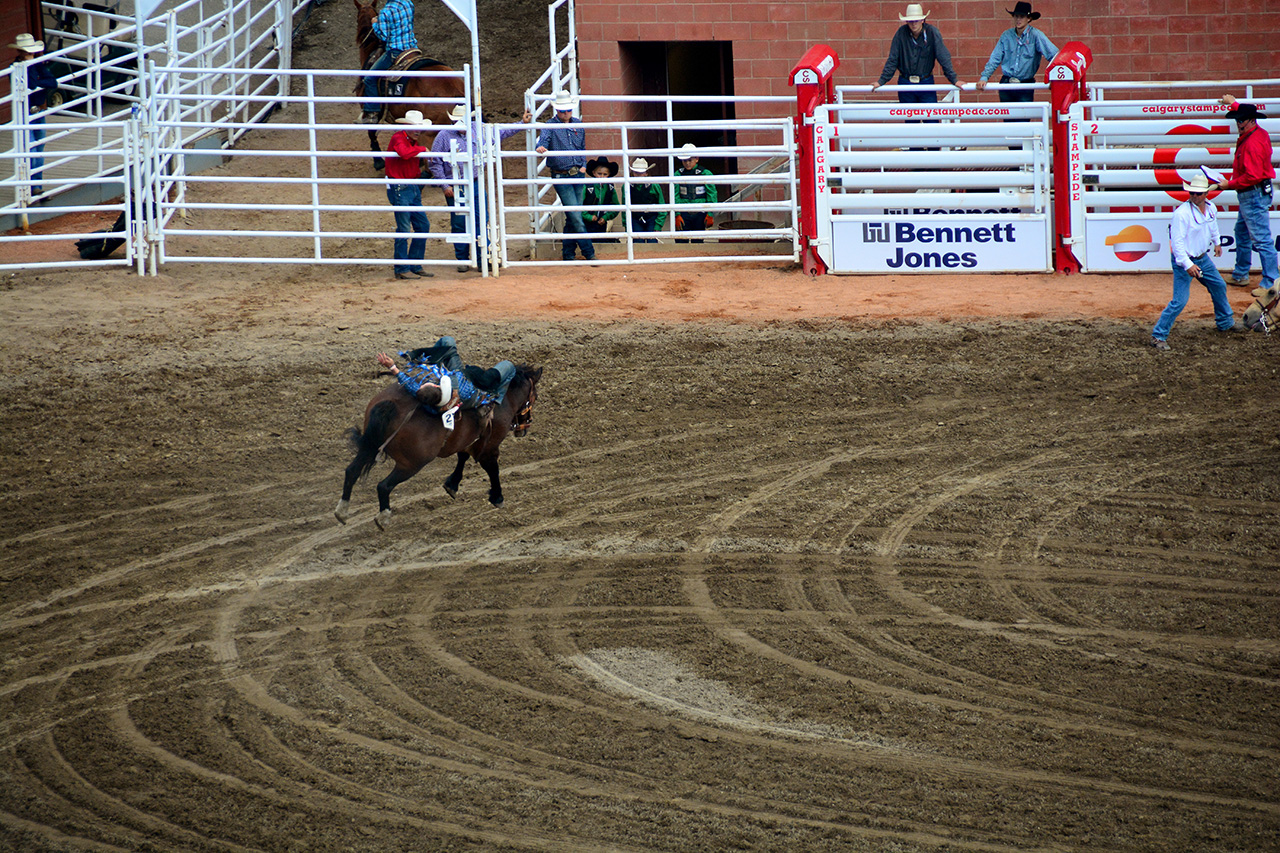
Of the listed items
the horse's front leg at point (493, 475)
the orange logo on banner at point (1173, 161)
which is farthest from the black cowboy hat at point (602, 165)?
the horse's front leg at point (493, 475)

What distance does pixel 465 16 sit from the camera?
1384 cm

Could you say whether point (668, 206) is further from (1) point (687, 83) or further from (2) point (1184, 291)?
(1) point (687, 83)

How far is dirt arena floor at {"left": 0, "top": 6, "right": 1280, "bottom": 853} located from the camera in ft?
16.7

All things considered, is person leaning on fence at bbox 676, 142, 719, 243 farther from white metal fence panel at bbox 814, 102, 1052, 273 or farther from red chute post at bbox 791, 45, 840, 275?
white metal fence panel at bbox 814, 102, 1052, 273

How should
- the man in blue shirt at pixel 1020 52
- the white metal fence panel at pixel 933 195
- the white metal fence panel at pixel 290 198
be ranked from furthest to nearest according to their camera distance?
the man in blue shirt at pixel 1020 52
the white metal fence panel at pixel 933 195
the white metal fence panel at pixel 290 198

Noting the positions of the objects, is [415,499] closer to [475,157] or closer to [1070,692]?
[1070,692]

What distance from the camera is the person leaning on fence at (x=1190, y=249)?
451 inches

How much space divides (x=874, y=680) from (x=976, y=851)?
A: 4.49 feet

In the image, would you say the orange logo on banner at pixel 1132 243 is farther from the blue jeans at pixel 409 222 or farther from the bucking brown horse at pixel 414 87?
the bucking brown horse at pixel 414 87

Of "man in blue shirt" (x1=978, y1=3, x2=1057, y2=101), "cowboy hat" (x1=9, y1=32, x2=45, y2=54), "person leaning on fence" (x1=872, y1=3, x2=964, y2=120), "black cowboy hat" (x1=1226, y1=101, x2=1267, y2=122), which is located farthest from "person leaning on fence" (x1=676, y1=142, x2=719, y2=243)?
"cowboy hat" (x1=9, y1=32, x2=45, y2=54)

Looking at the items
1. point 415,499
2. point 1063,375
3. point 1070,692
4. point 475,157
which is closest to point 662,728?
point 1070,692

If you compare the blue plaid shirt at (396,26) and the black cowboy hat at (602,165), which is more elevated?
the blue plaid shirt at (396,26)

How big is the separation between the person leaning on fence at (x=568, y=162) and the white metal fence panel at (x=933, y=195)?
285 centimetres

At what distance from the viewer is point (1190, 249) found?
11.6 meters
